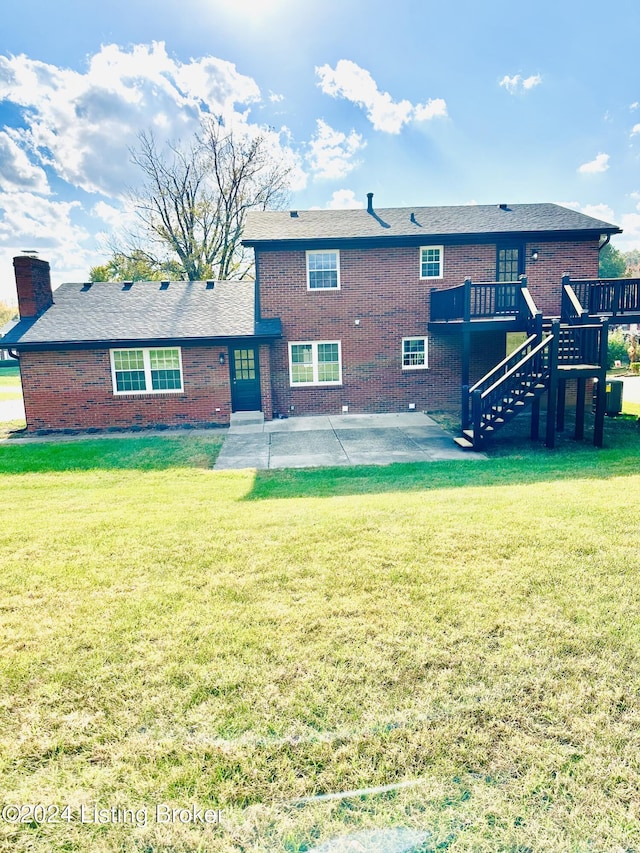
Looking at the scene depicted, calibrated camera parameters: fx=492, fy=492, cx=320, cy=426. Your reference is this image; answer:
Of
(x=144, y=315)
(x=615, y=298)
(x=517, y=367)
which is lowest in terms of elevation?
(x=517, y=367)

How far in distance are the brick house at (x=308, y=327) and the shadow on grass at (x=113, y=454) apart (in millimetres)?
2307

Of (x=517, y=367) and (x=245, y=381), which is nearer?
(x=517, y=367)

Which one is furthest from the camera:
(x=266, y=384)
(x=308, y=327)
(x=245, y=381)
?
(x=308, y=327)

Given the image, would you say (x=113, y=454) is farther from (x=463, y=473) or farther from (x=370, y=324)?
(x=370, y=324)

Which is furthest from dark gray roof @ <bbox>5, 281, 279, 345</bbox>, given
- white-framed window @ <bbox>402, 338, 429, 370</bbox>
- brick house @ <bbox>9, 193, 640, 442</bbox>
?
white-framed window @ <bbox>402, 338, 429, 370</bbox>

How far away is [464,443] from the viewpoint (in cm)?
1105

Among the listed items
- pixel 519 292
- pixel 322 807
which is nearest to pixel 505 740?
pixel 322 807

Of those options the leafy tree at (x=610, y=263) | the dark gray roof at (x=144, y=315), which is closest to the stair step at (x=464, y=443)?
the dark gray roof at (x=144, y=315)

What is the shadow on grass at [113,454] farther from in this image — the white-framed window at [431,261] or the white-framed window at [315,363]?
the white-framed window at [431,261]

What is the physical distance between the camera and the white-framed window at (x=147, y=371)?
1478 centimetres

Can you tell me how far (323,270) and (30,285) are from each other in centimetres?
920

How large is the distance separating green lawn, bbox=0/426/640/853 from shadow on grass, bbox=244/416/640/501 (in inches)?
48.1

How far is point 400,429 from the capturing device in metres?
13.4

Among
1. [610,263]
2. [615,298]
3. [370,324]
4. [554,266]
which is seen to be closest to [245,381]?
[370,324]
